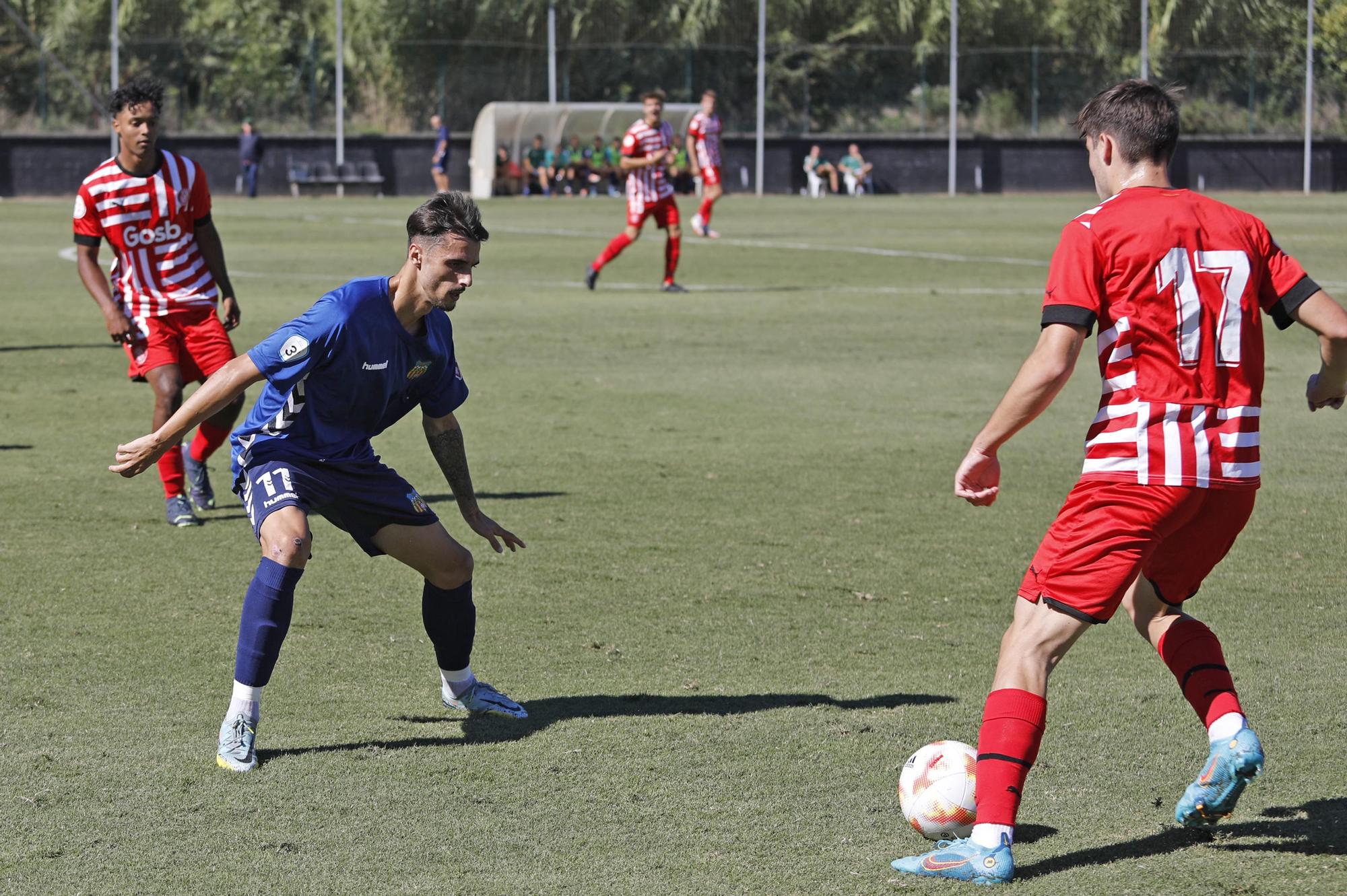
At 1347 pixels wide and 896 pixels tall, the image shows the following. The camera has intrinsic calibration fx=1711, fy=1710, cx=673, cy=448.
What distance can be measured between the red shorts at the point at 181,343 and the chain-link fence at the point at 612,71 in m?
42.3

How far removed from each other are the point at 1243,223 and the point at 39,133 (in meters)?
46.6

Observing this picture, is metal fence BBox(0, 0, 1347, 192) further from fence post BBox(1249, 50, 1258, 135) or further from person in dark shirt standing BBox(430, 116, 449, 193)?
person in dark shirt standing BBox(430, 116, 449, 193)

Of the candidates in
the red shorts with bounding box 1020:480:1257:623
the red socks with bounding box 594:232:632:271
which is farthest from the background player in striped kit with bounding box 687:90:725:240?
the red shorts with bounding box 1020:480:1257:623

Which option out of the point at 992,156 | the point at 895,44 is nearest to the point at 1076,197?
the point at 992,156

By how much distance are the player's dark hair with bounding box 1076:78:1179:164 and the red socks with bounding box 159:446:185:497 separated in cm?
557

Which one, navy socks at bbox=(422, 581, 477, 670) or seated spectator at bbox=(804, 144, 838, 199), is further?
seated spectator at bbox=(804, 144, 838, 199)

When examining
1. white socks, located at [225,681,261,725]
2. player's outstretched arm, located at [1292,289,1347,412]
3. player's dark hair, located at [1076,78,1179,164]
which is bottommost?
white socks, located at [225,681,261,725]

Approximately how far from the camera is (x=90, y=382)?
13.4 meters

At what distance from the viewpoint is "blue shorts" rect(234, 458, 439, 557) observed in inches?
200

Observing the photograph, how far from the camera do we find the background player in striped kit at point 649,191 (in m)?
19.9

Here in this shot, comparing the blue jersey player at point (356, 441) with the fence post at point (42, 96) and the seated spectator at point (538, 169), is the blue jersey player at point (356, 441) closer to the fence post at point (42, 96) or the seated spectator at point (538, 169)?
the seated spectator at point (538, 169)

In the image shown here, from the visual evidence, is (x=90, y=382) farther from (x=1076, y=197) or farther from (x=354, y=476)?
(x=1076, y=197)

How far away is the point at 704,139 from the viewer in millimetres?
27625

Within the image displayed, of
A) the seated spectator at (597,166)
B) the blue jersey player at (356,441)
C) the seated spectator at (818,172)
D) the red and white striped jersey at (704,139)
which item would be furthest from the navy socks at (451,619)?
the seated spectator at (818,172)
